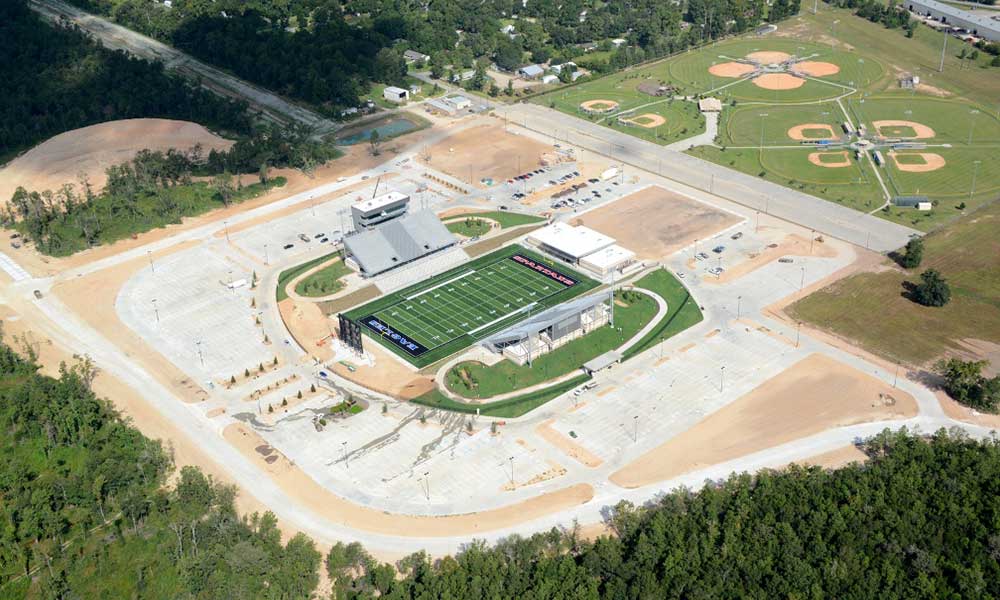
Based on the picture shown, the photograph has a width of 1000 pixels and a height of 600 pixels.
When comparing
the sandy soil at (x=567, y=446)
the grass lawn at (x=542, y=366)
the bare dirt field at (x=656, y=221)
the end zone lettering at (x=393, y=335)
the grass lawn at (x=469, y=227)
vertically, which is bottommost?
the sandy soil at (x=567, y=446)

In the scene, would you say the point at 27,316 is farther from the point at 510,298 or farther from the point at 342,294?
the point at 510,298

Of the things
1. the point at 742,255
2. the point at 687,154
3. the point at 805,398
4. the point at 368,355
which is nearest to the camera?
the point at 805,398

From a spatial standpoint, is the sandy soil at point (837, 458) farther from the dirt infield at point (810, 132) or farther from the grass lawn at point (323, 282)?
the dirt infield at point (810, 132)

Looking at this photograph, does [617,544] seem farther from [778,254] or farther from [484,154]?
[484,154]

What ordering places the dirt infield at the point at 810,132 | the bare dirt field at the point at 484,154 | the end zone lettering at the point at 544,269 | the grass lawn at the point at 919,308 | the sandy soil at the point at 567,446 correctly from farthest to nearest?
the dirt infield at the point at 810,132
the bare dirt field at the point at 484,154
the end zone lettering at the point at 544,269
the grass lawn at the point at 919,308
the sandy soil at the point at 567,446


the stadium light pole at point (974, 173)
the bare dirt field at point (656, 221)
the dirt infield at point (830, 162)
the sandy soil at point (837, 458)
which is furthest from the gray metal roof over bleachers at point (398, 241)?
the stadium light pole at point (974, 173)

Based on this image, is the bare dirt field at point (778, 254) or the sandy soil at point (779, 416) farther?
the bare dirt field at point (778, 254)

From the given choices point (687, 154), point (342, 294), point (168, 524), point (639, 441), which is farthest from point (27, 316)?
point (687, 154)

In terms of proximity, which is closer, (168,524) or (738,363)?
(168,524)
